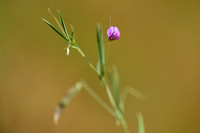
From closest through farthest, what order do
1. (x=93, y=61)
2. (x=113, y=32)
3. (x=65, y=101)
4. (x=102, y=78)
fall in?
(x=113, y=32) → (x=102, y=78) → (x=65, y=101) → (x=93, y=61)

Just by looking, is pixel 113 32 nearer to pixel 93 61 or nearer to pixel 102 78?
pixel 102 78

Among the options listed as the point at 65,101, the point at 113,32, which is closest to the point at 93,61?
the point at 65,101

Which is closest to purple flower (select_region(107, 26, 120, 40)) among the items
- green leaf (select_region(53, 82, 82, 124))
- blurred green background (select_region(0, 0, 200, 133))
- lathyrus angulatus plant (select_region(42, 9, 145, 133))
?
lathyrus angulatus plant (select_region(42, 9, 145, 133))

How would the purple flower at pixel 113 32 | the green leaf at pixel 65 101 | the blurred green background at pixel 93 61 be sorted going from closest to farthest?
the purple flower at pixel 113 32 < the green leaf at pixel 65 101 < the blurred green background at pixel 93 61

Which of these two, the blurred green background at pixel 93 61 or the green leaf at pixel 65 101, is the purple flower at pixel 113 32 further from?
the blurred green background at pixel 93 61

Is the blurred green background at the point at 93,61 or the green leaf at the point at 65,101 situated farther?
the blurred green background at the point at 93,61

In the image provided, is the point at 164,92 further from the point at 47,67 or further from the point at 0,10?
the point at 0,10

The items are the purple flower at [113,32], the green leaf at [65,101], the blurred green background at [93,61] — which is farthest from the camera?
the blurred green background at [93,61]

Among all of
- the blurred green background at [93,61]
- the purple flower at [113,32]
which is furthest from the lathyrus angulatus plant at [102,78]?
the blurred green background at [93,61]
